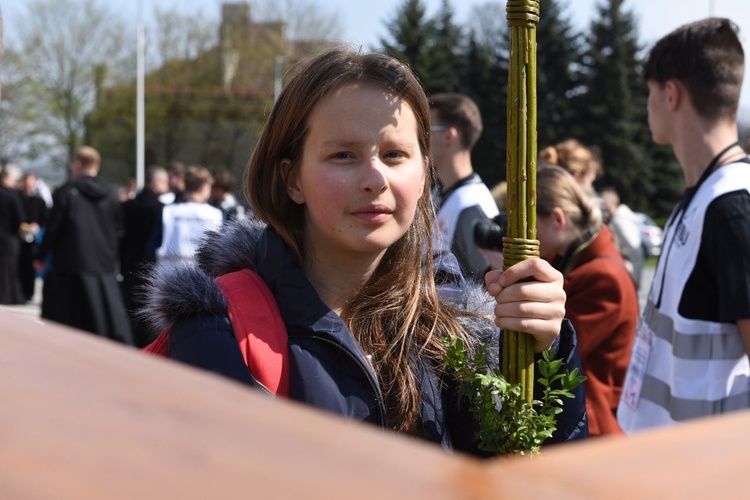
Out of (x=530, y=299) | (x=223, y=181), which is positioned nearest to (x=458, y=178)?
(x=530, y=299)

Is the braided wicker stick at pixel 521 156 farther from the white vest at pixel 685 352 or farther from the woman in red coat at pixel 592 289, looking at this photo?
the woman in red coat at pixel 592 289

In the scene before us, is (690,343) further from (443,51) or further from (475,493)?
(443,51)

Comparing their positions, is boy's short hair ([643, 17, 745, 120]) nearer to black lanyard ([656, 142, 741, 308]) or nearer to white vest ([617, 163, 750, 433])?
black lanyard ([656, 142, 741, 308])

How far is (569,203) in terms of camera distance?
3.74 meters

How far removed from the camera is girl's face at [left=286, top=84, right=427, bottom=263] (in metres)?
1.77

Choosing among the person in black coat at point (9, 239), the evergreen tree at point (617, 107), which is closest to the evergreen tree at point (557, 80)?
the evergreen tree at point (617, 107)

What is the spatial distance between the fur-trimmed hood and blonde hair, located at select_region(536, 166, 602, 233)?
1.70m

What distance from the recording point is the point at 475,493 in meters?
0.36

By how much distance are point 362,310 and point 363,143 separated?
0.35 metres

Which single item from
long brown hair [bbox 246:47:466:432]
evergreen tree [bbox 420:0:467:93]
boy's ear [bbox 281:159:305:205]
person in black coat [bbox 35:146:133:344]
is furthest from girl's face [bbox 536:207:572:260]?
evergreen tree [bbox 420:0:467:93]

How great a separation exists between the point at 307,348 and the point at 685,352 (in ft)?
5.34

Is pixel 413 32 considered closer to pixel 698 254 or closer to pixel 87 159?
pixel 87 159

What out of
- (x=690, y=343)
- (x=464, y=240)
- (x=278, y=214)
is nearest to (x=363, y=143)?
(x=278, y=214)

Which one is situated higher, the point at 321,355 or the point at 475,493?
the point at 475,493
